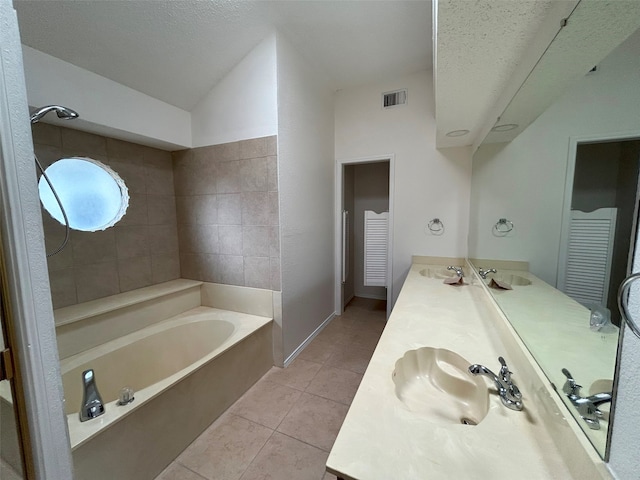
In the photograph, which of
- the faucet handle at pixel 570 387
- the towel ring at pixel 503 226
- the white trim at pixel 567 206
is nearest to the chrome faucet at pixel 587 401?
the faucet handle at pixel 570 387

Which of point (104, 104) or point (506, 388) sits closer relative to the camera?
point (506, 388)

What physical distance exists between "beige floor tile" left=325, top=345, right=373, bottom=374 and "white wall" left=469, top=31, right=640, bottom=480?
1.43 metres

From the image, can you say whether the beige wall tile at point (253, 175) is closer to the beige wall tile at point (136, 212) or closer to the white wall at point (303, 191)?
the white wall at point (303, 191)

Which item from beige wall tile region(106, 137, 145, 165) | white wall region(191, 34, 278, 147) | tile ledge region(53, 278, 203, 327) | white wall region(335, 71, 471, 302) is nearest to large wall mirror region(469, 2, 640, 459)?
white wall region(335, 71, 471, 302)

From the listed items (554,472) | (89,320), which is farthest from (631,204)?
(89,320)

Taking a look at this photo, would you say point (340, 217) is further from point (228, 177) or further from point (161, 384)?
point (161, 384)

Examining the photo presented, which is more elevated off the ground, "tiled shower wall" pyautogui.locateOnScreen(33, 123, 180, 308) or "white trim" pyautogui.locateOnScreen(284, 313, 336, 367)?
"tiled shower wall" pyautogui.locateOnScreen(33, 123, 180, 308)

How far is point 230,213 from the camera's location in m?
2.25

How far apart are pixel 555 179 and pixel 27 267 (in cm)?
196

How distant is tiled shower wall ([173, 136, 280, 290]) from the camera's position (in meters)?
2.06

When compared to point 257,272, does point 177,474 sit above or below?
below

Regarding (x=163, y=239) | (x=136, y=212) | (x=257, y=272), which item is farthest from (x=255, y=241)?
(x=136, y=212)

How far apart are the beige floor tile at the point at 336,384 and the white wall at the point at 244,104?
213cm

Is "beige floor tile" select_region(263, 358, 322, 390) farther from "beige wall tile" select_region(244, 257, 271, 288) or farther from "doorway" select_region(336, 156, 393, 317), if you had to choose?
"doorway" select_region(336, 156, 393, 317)
